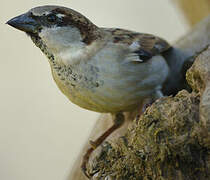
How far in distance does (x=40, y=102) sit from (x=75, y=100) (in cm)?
367

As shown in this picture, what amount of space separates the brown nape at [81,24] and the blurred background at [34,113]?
3.11 meters

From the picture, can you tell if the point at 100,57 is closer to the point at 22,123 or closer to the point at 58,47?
the point at 58,47

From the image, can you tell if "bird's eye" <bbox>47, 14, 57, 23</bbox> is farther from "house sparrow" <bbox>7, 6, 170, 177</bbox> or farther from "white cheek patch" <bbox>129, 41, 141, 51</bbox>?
"white cheek patch" <bbox>129, 41, 141, 51</bbox>

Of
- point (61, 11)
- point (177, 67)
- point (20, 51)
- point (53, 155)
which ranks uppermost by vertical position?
point (61, 11)

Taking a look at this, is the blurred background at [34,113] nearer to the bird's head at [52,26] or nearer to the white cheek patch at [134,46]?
the white cheek patch at [134,46]

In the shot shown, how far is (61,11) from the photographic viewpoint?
269 centimetres

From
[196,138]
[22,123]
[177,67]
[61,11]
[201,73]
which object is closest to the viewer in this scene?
[196,138]

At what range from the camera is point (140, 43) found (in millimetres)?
3111

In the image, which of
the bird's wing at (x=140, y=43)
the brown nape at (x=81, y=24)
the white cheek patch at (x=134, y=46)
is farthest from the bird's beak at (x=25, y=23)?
the white cheek patch at (x=134, y=46)

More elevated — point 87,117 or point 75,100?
point 75,100

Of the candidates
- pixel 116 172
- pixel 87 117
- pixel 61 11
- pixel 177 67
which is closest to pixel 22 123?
pixel 87 117

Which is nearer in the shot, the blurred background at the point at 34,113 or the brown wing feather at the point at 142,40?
the brown wing feather at the point at 142,40

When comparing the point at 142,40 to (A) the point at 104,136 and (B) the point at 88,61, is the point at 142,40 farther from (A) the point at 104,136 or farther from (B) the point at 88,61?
(A) the point at 104,136

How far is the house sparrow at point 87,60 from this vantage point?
2.65 meters
